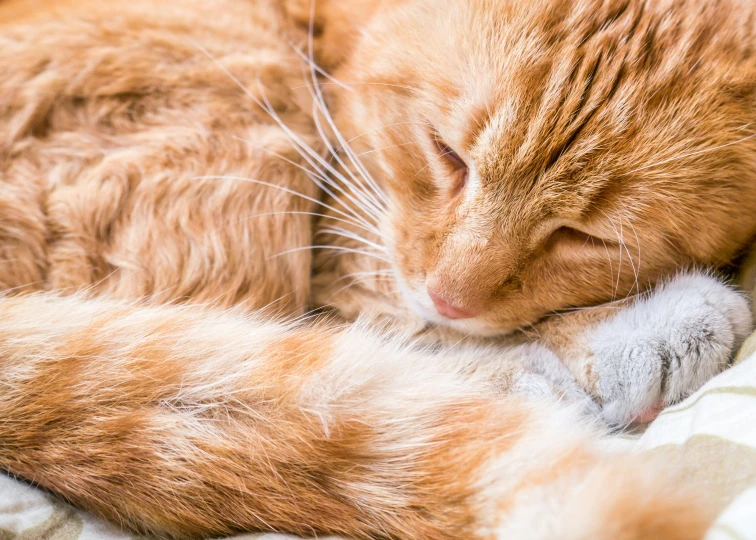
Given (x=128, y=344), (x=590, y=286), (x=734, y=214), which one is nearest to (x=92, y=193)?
(x=128, y=344)

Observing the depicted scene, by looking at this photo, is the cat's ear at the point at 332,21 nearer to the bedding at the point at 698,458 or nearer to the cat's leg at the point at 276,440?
the cat's leg at the point at 276,440

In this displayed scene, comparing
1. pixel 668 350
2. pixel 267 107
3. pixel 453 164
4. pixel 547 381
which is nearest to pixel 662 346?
pixel 668 350

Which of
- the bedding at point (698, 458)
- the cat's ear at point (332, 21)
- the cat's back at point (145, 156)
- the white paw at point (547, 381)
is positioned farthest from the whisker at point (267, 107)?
the bedding at point (698, 458)

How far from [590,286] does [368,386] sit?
0.50 meters

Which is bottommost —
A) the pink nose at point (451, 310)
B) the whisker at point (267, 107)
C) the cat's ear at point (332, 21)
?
the pink nose at point (451, 310)

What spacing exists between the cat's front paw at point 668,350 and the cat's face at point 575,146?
0.28ft

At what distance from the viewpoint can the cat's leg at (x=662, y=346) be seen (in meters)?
1.06

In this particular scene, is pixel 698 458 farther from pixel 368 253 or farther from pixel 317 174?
pixel 317 174

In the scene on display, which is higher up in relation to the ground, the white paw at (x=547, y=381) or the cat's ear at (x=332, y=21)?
the cat's ear at (x=332, y=21)

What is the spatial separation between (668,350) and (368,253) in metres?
0.62

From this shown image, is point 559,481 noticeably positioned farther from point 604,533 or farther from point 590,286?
point 590,286

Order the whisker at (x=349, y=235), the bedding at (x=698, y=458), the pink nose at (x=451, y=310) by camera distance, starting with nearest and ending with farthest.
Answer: the bedding at (x=698, y=458) → the pink nose at (x=451, y=310) → the whisker at (x=349, y=235)

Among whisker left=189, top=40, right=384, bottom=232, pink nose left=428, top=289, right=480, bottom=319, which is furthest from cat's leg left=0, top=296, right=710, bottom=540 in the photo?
whisker left=189, top=40, right=384, bottom=232

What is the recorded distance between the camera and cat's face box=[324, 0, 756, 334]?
1004mm
